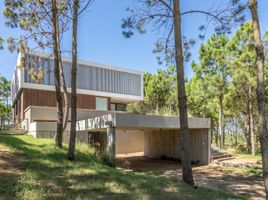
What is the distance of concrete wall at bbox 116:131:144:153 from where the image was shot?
942 inches

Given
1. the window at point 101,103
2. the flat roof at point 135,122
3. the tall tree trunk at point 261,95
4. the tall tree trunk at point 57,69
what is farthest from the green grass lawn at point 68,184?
the window at point 101,103

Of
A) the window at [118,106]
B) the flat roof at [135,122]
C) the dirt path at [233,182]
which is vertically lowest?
the dirt path at [233,182]

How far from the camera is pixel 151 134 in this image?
876 inches

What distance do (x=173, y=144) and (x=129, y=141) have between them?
243 inches

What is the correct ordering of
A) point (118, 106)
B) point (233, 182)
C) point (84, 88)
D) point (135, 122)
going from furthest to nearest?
point (118, 106)
point (84, 88)
point (135, 122)
point (233, 182)

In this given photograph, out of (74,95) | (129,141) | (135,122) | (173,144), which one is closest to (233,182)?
(135,122)

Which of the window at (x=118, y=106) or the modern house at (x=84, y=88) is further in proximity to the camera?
the window at (x=118, y=106)

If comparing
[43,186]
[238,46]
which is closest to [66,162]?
[43,186]

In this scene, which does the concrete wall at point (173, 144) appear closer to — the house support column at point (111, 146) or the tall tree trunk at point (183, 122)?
the house support column at point (111, 146)

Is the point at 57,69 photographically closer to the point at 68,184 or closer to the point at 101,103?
the point at 68,184

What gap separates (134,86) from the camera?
27750 mm

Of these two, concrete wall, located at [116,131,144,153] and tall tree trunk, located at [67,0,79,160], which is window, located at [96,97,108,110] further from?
tall tree trunk, located at [67,0,79,160]

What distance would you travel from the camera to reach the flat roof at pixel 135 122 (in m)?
12.7

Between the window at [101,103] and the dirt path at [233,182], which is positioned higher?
the window at [101,103]
